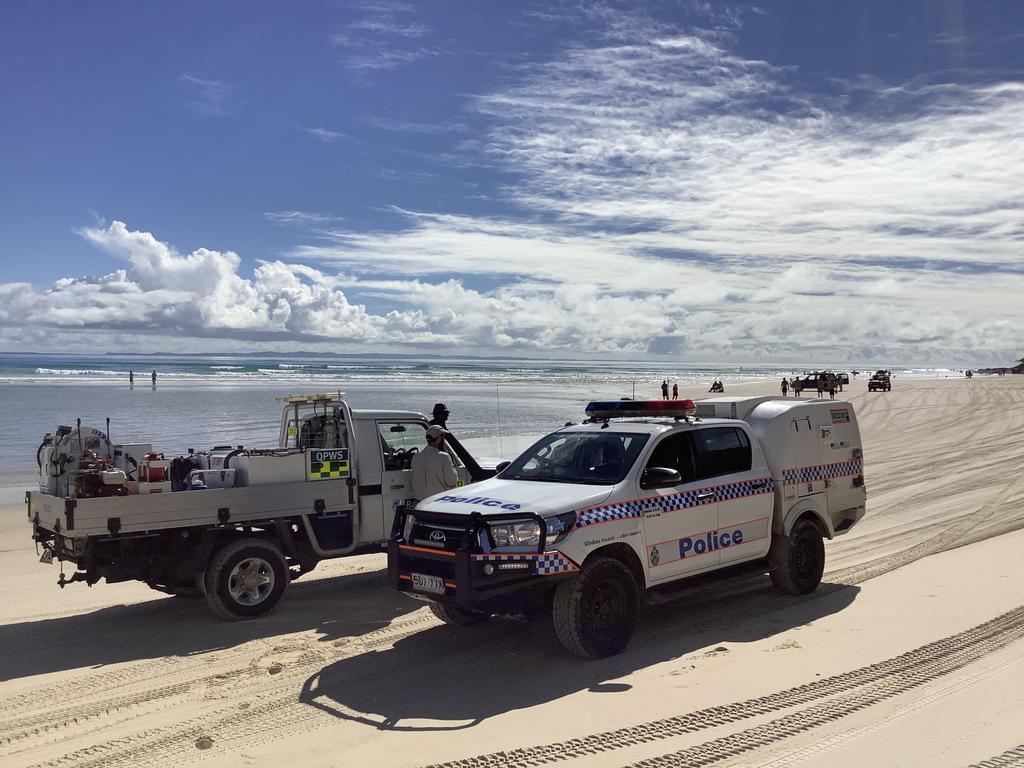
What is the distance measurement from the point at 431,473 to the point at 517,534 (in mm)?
2783

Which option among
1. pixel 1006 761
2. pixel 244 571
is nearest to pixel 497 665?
pixel 244 571

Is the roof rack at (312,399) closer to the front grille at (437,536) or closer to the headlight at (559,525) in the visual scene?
the front grille at (437,536)

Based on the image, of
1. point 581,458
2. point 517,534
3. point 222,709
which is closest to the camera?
point 222,709

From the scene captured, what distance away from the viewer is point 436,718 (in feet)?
18.8

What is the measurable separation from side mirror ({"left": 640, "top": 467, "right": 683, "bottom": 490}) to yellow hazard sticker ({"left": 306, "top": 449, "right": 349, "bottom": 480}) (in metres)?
3.33

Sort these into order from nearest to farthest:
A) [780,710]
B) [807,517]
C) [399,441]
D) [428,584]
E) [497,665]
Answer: [780,710]
[428,584]
[497,665]
[807,517]
[399,441]

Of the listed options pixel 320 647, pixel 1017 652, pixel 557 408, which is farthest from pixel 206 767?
pixel 557 408

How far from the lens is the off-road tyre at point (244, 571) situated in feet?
26.7

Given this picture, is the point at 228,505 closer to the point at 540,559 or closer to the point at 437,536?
Result: the point at 437,536

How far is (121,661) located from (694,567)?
15.8 feet

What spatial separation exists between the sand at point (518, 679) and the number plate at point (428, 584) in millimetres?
623

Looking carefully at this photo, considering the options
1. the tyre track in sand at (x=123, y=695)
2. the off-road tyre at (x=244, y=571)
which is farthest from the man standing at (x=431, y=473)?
the tyre track in sand at (x=123, y=695)

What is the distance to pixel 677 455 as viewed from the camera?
7793 mm

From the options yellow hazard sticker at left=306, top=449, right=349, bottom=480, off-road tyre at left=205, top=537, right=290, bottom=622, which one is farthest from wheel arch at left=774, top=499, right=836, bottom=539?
off-road tyre at left=205, top=537, right=290, bottom=622
